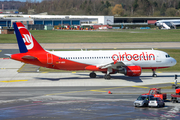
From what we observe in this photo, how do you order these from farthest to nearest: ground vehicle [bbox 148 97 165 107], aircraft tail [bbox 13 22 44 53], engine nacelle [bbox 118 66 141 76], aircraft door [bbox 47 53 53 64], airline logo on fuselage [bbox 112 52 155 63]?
1. airline logo on fuselage [bbox 112 52 155 63]
2. aircraft door [bbox 47 53 53 64]
3. aircraft tail [bbox 13 22 44 53]
4. engine nacelle [bbox 118 66 141 76]
5. ground vehicle [bbox 148 97 165 107]

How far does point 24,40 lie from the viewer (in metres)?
47.1

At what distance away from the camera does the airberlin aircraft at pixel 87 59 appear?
46.9 m

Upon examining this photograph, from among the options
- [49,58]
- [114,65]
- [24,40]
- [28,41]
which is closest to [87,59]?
[114,65]

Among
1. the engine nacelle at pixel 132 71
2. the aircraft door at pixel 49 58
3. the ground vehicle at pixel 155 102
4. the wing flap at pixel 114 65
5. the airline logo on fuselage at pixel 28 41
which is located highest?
the airline logo on fuselage at pixel 28 41

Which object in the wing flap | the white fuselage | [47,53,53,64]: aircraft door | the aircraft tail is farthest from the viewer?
the white fuselage

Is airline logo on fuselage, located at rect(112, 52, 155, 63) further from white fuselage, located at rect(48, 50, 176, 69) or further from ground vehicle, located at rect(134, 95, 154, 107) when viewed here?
ground vehicle, located at rect(134, 95, 154, 107)

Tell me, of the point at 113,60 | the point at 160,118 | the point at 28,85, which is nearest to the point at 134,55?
the point at 113,60

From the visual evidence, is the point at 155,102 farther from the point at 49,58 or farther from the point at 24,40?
the point at 24,40

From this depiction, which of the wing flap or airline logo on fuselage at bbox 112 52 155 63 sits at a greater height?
airline logo on fuselage at bbox 112 52 155 63

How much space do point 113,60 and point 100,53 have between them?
2.58m

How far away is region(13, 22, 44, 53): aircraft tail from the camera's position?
46875 mm

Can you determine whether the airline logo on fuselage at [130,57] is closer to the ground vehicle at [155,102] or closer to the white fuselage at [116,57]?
the white fuselage at [116,57]

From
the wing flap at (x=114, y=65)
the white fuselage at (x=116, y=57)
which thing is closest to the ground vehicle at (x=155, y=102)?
the wing flap at (x=114, y=65)

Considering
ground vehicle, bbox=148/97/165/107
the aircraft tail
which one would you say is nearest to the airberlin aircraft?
the aircraft tail
